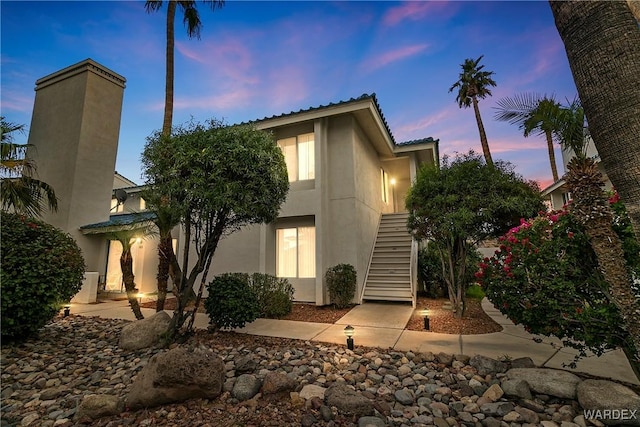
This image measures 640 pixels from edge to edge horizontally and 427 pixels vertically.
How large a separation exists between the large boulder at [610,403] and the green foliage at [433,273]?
704 centimetres

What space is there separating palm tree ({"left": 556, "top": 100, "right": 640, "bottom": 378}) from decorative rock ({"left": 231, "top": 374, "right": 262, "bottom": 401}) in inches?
156

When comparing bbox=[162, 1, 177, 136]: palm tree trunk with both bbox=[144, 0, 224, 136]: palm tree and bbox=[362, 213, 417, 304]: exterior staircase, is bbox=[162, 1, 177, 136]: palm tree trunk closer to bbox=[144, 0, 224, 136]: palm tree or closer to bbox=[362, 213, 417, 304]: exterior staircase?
bbox=[144, 0, 224, 136]: palm tree

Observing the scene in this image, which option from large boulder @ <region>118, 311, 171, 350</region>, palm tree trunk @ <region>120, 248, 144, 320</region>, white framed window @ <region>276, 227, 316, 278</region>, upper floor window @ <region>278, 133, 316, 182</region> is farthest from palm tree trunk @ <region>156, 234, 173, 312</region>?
upper floor window @ <region>278, 133, 316, 182</region>

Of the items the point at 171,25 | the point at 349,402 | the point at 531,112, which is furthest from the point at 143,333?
the point at 171,25

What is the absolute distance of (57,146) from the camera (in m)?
11.6

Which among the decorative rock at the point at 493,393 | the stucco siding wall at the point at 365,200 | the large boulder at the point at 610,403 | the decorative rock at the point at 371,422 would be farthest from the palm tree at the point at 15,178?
the large boulder at the point at 610,403

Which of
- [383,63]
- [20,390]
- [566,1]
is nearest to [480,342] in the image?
[566,1]

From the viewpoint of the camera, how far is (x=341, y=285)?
27.2 feet

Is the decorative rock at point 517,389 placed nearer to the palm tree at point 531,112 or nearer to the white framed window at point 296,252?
the palm tree at point 531,112

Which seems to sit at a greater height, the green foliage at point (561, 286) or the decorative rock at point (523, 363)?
the green foliage at point (561, 286)

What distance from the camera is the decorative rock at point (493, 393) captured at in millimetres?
3107

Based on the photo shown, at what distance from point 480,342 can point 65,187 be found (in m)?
15.4

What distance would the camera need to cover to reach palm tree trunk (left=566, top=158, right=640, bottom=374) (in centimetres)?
256

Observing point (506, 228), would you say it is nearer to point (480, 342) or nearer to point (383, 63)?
point (480, 342)
